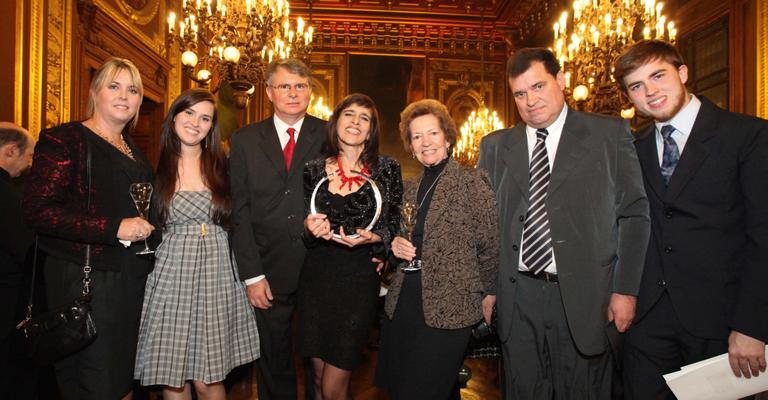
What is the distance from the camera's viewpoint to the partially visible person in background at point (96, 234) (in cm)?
217

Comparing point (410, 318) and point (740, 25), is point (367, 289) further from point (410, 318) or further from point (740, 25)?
point (740, 25)

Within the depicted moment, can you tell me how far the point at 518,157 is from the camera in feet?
8.15

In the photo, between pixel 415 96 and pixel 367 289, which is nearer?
pixel 367 289

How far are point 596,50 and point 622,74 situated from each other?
3.46m

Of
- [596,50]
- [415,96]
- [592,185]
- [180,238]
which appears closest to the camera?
[592,185]

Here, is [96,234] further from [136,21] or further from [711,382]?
[136,21]

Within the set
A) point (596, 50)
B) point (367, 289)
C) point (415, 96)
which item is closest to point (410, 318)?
point (367, 289)

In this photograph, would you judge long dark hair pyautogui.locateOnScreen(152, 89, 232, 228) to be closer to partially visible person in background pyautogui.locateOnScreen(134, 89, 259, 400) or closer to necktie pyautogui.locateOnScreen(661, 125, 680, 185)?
partially visible person in background pyautogui.locateOnScreen(134, 89, 259, 400)

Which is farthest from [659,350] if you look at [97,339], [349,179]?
[97,339]

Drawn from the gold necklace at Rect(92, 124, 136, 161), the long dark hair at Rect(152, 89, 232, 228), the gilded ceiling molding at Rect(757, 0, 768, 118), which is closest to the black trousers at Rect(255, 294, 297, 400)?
the long dark hair at Rect(152, 89, 232, 228)

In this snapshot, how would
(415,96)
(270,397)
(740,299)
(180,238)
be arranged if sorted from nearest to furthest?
(740,299)
(180,238)
(270,397)
(415,96)

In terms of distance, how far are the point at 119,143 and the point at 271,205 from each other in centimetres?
81

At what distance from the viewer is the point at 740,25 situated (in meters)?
5.88

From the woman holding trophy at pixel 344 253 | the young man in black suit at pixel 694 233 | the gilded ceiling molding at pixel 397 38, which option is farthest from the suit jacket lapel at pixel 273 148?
the gilded ceiling molding at pixel 397 38
